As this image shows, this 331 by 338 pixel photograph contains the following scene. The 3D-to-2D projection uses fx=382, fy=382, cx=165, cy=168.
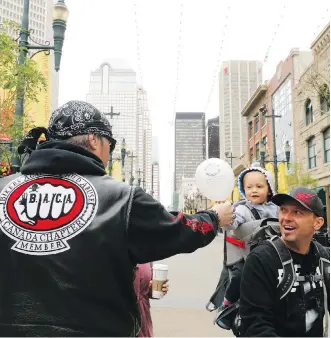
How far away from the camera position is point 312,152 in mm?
30609

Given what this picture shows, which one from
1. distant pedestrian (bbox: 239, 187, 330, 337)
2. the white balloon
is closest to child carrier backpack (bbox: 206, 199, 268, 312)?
the white balloon

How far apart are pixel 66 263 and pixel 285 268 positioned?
1360 millimetres

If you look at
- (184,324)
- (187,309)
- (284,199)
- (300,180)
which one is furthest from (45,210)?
(300,180)

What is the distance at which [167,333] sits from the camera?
17.5ft

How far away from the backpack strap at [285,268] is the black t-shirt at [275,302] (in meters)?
0.02

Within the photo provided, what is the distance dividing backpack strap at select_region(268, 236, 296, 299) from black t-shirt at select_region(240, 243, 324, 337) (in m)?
0.02

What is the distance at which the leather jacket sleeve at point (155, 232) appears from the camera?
172cm

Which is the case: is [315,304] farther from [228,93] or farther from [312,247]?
[228,93]

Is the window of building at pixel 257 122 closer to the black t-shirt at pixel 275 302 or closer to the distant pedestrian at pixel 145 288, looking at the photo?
the distant pedestrian at pixel 145 288

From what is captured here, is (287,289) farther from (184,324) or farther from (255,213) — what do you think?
(184,324)

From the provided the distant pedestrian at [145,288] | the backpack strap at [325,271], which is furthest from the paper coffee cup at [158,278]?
the backpack strap at [325,271]

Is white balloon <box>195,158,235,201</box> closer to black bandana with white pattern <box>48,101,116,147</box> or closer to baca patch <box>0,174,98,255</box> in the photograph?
black bandana with white pattern <box>48,101,116,147</box>

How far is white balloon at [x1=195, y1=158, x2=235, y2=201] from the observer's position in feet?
11.3

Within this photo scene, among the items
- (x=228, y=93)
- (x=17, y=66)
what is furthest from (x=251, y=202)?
(x=228, y=93)
